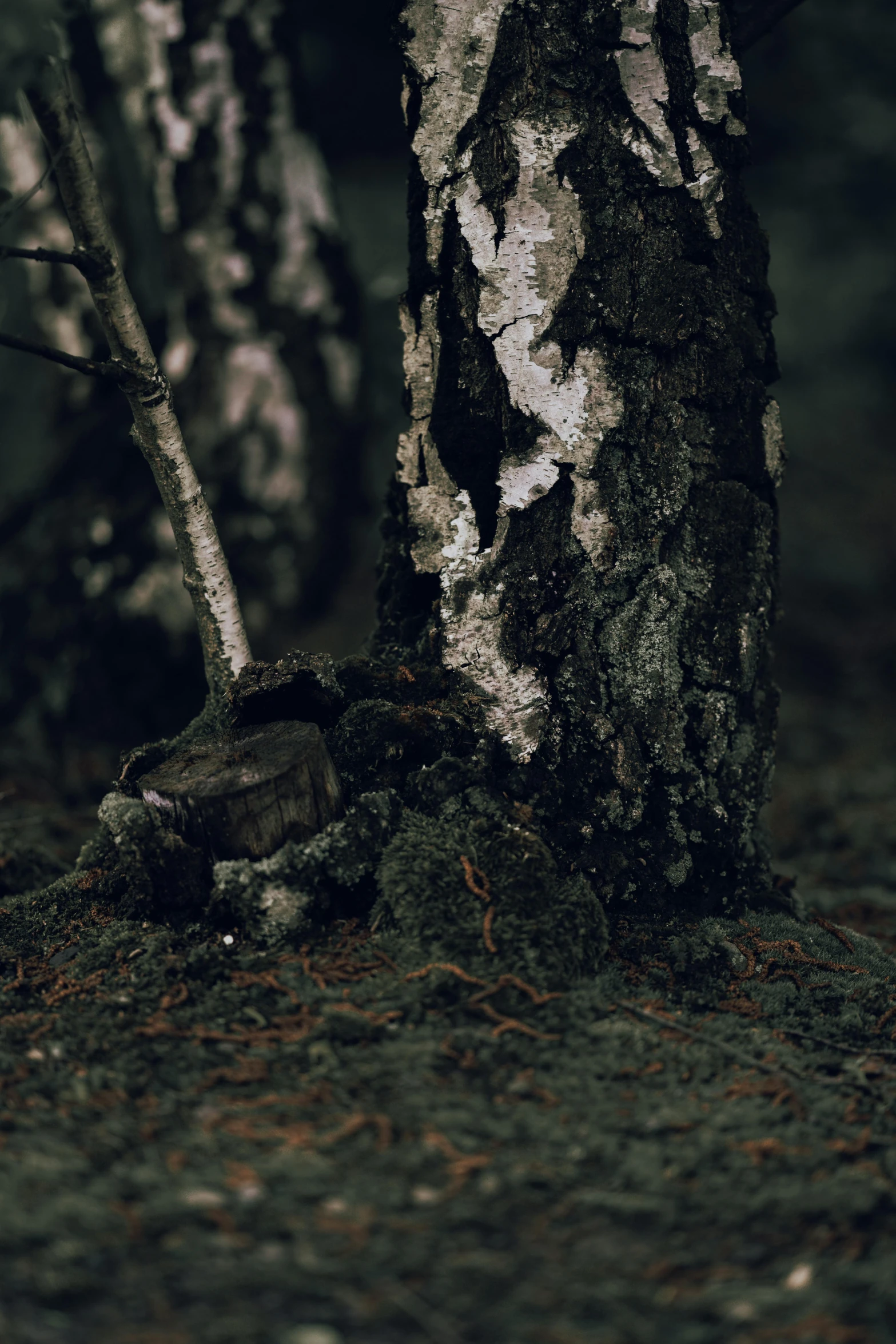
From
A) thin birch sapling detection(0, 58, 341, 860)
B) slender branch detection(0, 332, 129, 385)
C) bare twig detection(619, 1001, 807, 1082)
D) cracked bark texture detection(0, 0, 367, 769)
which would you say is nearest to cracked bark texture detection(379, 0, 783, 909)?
bare twig detection(619, 1001, 807, 1082)

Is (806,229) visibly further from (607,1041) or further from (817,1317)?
(817,1317)

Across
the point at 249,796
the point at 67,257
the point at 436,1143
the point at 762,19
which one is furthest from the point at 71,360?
the point at 762,19

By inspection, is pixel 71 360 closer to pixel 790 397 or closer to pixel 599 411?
pixel 599 411

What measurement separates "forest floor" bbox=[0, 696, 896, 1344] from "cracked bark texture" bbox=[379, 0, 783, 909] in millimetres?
474

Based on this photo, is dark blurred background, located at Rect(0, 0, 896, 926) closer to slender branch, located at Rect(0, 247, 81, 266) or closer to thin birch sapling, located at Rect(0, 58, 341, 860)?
thin birch sapling, located at Rect(0, 58, 341, 860)

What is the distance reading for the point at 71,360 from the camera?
216 cm

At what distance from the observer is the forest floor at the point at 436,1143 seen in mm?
1236

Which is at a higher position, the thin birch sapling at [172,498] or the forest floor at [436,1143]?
the thin birch sapling at [172,498]

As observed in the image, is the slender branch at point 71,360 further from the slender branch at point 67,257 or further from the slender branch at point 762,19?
the slender branch at point 762,19

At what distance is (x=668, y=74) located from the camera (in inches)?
88.5

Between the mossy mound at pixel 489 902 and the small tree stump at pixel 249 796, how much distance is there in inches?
9.2

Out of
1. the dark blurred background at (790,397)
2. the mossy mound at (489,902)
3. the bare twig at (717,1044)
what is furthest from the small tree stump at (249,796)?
the dark blurred background at (790,397)

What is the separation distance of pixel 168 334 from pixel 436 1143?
16.5 feet

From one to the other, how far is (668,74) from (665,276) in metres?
0.50
